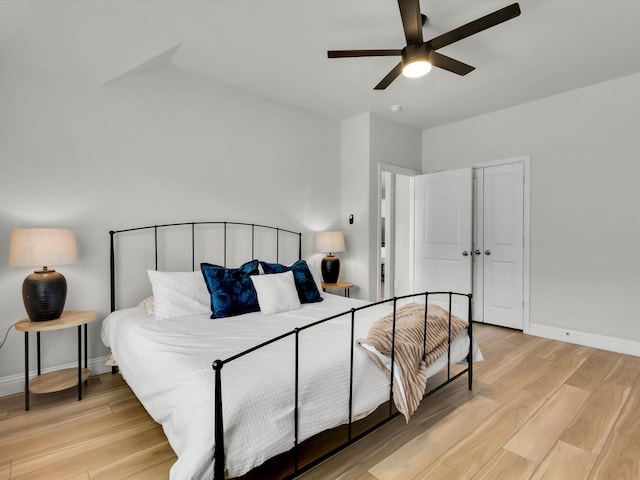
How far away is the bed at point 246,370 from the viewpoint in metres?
1.35

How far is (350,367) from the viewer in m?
1.77

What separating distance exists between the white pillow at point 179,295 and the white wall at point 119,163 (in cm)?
60

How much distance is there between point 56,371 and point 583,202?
202 inches

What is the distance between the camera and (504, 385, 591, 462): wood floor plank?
1.93 metres

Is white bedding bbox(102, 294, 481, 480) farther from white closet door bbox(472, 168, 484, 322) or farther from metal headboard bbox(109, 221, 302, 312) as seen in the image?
white closet door bbox(472, 168, 484, 322)

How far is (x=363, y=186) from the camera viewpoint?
176 inches

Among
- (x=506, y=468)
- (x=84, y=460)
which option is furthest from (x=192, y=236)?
(x=506, y=468)

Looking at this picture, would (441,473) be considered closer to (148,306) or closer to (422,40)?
(148,306)

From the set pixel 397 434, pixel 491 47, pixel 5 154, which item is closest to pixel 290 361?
pixel 397 434

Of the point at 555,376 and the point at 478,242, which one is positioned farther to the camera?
the point at 478,242

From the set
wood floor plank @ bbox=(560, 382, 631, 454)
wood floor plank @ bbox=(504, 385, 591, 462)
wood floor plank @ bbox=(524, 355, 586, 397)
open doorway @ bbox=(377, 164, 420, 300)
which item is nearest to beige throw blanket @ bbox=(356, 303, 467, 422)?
wood floor plank @ bbox=(504, 385, 591, 462)

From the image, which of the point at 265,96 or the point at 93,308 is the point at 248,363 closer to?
the point at 93,308

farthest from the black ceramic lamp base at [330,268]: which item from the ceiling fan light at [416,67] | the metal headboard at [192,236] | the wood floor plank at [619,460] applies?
the wood floor plank at [619,460]

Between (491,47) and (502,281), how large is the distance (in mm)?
2720
